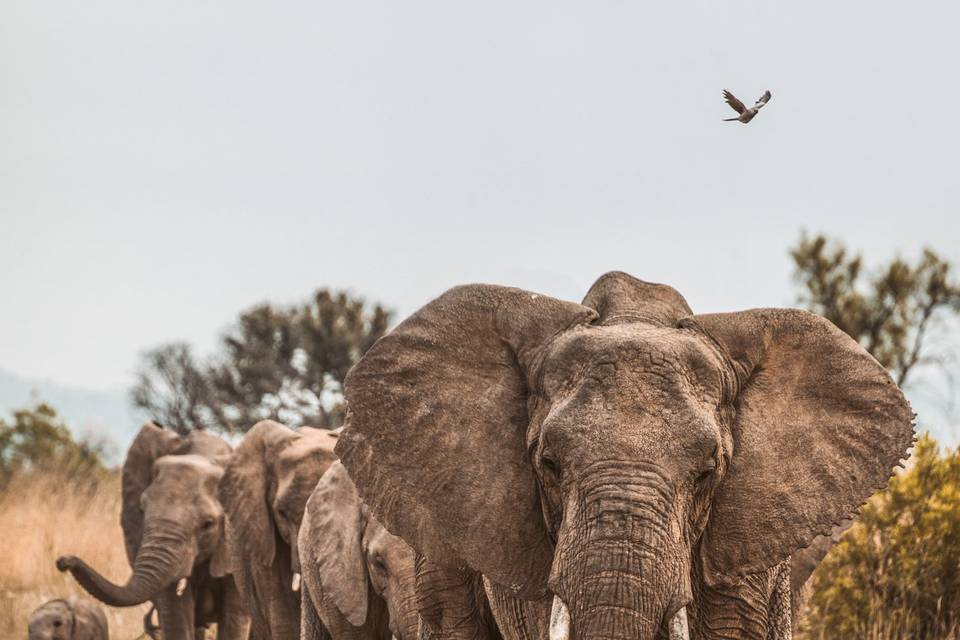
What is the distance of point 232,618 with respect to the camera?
14.6 meters

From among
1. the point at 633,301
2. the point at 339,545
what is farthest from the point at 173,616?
the point at 633,301

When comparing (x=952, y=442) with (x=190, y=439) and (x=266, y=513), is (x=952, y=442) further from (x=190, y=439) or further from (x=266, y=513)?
(x=190, y=439)

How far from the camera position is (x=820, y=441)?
638cm

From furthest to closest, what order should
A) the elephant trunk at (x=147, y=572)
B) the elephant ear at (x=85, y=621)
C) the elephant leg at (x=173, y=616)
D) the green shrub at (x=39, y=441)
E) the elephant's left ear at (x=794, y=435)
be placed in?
the green shrub at (x=39, y=441) → the elephant leg at (x=173, y=616) → the elephant trunk at (x=147, y=572) → the elephant ear at (x=85, y=621) → the elephant's left ear at (x=794, y=435)

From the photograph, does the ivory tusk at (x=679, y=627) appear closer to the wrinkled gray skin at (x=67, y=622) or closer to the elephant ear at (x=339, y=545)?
the elephant ear at (x=339, y=545)

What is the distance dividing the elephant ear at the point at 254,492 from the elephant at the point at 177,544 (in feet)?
3.20

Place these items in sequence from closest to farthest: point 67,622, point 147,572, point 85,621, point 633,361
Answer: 1. point 633,361
2. point 67,622
3. point 85,621
4. point 147,572

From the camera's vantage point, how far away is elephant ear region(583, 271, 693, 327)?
256 inches

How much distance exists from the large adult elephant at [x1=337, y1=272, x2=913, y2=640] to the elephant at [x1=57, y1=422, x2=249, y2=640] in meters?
6.79

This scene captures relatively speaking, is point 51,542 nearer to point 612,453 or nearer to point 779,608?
point 779,608

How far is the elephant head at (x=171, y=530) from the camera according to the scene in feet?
44.8

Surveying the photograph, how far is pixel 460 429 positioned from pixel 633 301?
2.50ft

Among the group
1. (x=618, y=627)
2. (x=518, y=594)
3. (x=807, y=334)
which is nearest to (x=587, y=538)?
(x=618, y=627)

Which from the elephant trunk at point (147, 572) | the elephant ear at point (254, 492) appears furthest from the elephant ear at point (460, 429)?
the elephant trunk at point (147, 572)
